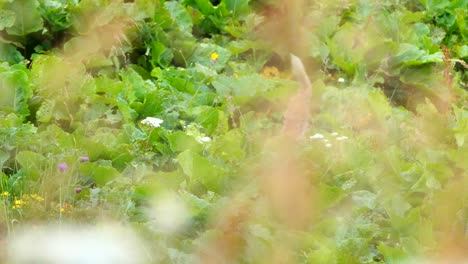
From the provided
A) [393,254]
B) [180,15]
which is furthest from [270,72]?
[393,254]

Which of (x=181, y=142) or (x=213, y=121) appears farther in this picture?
(x=213, y=121)

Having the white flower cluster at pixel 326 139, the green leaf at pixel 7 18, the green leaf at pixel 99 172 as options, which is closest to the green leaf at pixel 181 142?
the green leaf at pixel 99 172

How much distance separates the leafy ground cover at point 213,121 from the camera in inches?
105

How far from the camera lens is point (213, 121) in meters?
3.82

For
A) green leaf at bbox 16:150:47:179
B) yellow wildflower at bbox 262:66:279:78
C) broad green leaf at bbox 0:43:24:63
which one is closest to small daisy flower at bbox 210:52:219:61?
yellow wildflower at bbox 262:66:279:78

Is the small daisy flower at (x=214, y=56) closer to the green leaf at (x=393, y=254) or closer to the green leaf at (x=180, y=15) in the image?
the green leaf at (x=180, y=15)

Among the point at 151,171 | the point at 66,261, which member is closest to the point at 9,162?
the point at 151,171

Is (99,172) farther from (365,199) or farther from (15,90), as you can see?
(365,199)

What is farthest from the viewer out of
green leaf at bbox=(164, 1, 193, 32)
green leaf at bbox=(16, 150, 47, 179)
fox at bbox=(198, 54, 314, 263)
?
green leaf at bbox=(164, 1, 193, 32)

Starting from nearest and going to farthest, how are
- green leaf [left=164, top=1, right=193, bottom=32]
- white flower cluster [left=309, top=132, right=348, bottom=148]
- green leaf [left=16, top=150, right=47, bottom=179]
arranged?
green leaf [left=16, top=150, right=47, bottom=179]
white flower cluster [left=309, top=132, right=348, bottom=148]
green leaf [left=164, top=1, right=193, bottom=32]

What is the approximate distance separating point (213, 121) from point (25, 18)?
1.18 m

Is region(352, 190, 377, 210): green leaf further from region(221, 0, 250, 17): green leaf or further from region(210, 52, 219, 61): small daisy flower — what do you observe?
Result: region(221, 0, 250, 17): green leaf

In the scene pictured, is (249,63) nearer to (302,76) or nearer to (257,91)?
(257,91)

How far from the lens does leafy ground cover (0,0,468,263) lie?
2.66m
